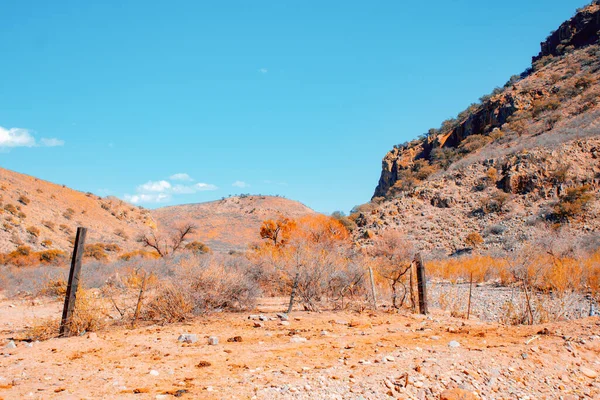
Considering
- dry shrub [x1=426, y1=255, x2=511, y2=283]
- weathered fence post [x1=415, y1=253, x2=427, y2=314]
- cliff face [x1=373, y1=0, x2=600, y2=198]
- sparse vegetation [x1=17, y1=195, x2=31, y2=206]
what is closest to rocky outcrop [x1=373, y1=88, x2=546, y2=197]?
cliff face [x1=373, y1=0, x2=600, y2=198]

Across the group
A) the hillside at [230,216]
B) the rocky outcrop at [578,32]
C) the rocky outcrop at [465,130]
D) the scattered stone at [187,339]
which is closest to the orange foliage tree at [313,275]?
the scattered stone at [187,339]

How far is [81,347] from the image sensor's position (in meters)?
7.81

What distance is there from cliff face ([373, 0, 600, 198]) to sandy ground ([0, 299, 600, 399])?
35390mm

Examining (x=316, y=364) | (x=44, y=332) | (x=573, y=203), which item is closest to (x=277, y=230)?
(x=573, y=203)

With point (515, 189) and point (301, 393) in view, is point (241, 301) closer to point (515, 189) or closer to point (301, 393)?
point (301, 393)

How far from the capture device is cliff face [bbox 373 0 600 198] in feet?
138

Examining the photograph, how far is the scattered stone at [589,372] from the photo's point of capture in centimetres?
614

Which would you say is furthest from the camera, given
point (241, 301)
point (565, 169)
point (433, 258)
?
point (565, 169)

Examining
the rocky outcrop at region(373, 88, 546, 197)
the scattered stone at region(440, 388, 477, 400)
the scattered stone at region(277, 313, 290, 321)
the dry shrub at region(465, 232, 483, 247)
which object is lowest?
the scattered stone at region(440, 388, 477, 400)

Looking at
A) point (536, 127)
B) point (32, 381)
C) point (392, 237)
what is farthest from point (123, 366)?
point (536, 127)

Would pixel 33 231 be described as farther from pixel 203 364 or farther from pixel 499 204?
pixel 499 204

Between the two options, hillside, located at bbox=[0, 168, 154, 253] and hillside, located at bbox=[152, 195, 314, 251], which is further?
hillside, located at bbox=[152, 195, 314, 251]

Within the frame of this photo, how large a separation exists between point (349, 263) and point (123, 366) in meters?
9.15

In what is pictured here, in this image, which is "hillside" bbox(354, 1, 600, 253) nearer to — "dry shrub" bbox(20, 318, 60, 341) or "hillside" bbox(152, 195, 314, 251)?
"dry shrub" bbox(20, 318, 60, 341)
